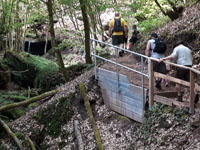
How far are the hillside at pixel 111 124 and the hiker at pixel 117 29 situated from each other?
3.10 ft

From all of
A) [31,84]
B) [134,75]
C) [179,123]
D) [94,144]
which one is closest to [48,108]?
[94,144]

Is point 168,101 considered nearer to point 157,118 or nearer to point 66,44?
point 157,118

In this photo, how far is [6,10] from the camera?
18.6 metres

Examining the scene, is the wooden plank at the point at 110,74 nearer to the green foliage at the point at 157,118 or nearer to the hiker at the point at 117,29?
the green foliage at the point at 157,118

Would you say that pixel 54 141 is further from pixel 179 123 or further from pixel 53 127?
pixel 179 123

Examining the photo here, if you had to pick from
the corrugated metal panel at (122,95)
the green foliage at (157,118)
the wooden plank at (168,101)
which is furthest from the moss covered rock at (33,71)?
the wooden plank at (168,101)

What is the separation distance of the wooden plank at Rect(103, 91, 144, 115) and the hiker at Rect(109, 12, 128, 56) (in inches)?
111

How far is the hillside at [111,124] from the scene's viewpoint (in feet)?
25.3

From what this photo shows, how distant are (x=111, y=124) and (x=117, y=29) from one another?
14.3ft

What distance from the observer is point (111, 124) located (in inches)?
402

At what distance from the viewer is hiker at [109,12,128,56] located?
12.6 m

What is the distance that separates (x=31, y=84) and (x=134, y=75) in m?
10.8

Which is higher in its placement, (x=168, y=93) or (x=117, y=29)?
(x=117, y=29)

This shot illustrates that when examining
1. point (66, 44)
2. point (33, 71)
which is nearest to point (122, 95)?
point (66, 44)
